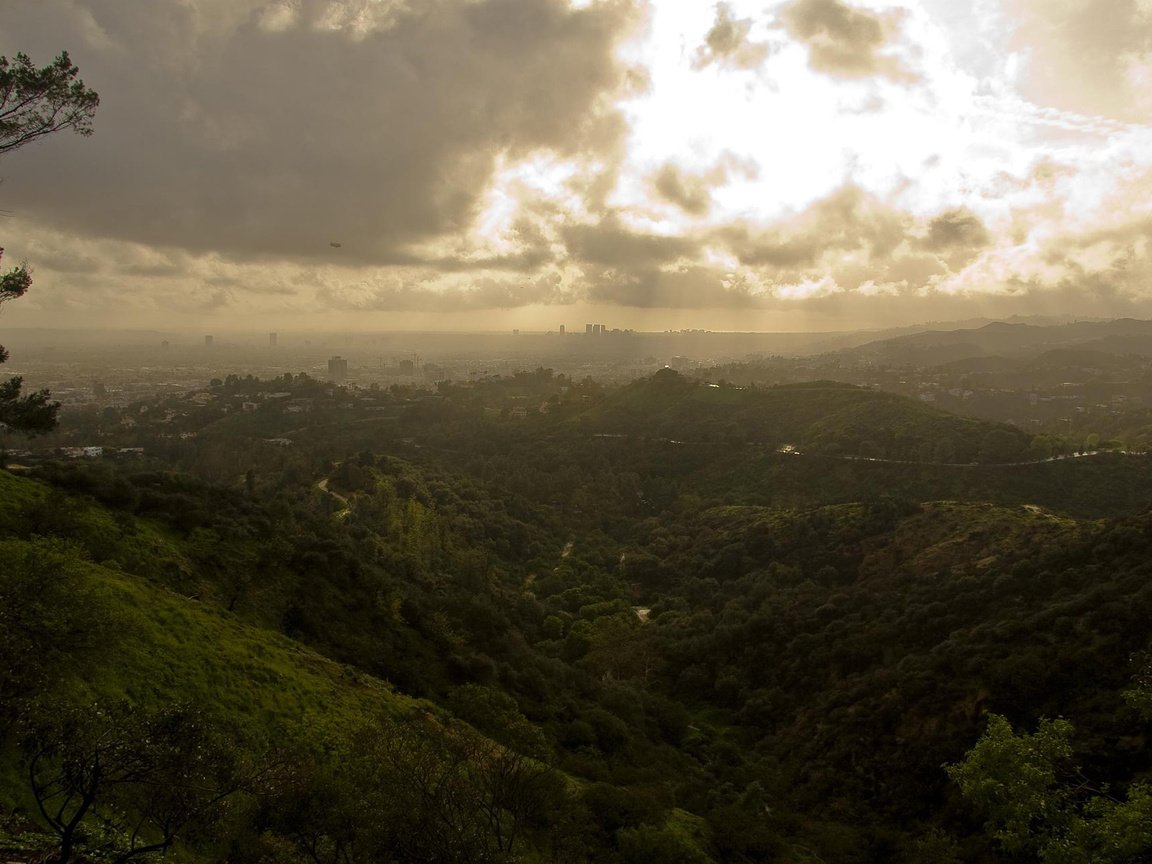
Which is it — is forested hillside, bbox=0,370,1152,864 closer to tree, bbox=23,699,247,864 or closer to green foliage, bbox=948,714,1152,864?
tree, bbox=23,699,247,864

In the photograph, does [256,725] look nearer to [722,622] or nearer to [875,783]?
[875,783]

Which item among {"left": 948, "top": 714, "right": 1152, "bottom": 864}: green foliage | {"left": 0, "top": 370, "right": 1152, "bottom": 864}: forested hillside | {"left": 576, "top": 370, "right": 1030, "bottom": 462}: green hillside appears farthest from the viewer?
{"left": 576, "top": 370, "right": 1030, "bottom": 462}: green hillside

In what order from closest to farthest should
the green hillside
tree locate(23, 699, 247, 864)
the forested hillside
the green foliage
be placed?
tree locate(23, 699, 247, 864) → the forested hillside → the green foliage → the green hillside

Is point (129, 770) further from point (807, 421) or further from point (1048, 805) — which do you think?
point (807, 421)

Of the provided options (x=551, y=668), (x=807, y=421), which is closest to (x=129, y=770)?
(x=551, y=668)

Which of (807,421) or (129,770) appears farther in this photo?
(807,421)

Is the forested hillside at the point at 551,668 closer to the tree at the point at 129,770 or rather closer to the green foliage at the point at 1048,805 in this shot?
the tree at the point at 129,770

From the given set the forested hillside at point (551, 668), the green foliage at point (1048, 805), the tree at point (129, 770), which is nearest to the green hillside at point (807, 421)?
the forested hillside at point (551, 668)

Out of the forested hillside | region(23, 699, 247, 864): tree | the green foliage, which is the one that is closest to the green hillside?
the forested hillside
